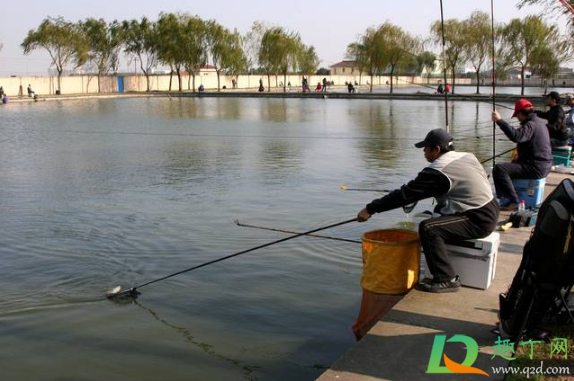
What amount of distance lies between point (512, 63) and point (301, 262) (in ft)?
180

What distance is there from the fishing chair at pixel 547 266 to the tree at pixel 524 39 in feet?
179

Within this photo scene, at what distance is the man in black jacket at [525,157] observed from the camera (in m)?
7.90

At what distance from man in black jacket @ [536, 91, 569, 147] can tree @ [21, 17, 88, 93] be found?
57910mm

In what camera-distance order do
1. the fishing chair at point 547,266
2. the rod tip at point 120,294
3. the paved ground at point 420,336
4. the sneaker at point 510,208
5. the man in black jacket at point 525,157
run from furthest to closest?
the sneaker at point 510,208, the man in black jacket at point 525,157, the rod tip at point 120,294, the paved ground at point 420,336, the fishing chair at point 547,266

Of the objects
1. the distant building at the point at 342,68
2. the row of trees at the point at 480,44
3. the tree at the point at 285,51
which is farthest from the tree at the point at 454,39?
the distant building at the point at 342,68

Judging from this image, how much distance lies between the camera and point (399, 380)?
366 cm

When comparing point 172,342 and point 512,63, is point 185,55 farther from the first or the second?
point 172,342

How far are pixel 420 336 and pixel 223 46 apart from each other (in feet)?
231

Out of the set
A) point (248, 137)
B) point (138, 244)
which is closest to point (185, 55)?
point (248, 137)

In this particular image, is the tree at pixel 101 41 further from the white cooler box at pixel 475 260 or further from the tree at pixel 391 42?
the white cooler box at pixel 475 260

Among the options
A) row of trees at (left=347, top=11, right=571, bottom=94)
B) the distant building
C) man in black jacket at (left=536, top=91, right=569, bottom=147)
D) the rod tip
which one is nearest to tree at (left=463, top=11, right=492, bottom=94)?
row of trees at (left=347, top=11, right=571, bottom=94)

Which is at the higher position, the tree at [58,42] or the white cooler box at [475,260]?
the tree at [58,42]

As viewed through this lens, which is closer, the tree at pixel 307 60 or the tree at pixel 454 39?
the tree at pixel 454 39

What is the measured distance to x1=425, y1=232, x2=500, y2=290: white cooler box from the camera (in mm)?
4988
